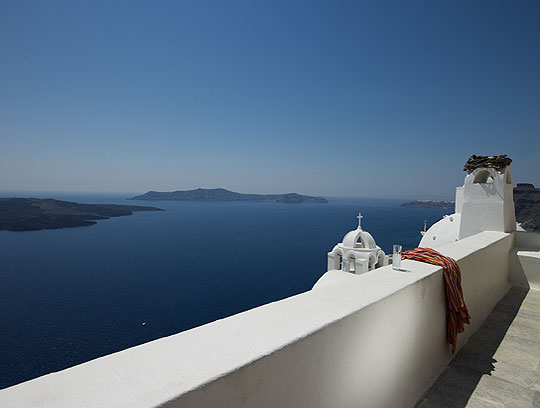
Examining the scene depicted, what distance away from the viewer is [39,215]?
249 feet

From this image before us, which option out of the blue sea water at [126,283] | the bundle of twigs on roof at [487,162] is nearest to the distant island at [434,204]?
the blue sea water at [126,283]

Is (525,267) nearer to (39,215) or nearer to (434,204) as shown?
(39,215)

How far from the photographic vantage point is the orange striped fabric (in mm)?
2311

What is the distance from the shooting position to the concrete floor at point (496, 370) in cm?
211

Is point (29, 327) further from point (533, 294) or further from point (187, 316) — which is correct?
point (533, 294)

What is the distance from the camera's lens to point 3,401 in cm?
71

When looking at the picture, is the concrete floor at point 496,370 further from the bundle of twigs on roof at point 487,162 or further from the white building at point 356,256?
the white building at point 356,256

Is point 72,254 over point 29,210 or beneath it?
beneath

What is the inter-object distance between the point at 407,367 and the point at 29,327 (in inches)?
1563

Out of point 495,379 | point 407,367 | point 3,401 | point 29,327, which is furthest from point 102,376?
point 29,327

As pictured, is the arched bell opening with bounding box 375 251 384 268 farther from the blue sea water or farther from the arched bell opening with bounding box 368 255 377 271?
the blue sea water

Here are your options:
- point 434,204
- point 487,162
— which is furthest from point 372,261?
point 434,204

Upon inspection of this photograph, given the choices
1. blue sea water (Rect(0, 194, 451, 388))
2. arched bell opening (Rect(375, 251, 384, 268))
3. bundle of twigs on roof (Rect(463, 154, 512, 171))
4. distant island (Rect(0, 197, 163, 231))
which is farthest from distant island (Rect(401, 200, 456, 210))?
distant island (Rect(0, 197, 163, 231))

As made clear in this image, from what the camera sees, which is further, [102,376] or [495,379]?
[495,379]
